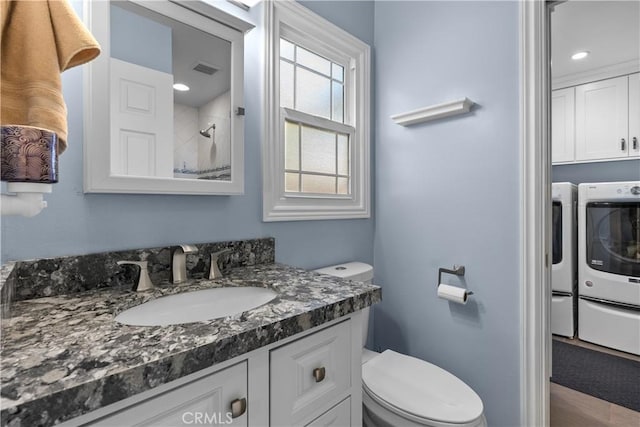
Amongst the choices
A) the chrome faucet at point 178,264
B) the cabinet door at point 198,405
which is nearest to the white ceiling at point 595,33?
the chrome faucet at point 178,264

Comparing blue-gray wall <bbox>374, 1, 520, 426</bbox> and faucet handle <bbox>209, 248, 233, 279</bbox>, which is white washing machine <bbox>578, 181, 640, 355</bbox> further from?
faucet handle <bbox>209, 248, 233, 279</bbox>

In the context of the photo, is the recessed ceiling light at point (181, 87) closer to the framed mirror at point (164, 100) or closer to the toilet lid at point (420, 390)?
the framed mirror at point (164, 100)

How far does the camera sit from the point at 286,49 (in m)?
1.52

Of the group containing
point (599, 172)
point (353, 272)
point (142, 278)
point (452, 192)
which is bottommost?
point (353, 272)

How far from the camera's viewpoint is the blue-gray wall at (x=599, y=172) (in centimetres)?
287

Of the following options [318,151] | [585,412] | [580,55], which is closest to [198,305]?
[318,151]

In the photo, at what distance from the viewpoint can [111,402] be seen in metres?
0.45

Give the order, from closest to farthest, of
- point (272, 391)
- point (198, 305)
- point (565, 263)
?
point (272, 391)
point (198, 305)
point (565, 263)

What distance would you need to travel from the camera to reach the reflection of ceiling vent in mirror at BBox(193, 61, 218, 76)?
43.9 inches

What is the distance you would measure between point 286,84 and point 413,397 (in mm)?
1468

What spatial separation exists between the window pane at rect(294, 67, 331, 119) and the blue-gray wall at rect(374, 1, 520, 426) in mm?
348

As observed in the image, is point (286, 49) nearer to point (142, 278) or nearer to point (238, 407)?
point (142, 278)

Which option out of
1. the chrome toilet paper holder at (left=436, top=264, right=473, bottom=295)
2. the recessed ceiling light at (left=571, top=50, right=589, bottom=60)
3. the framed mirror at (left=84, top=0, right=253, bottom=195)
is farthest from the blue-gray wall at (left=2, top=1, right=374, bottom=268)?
the recessed ceiling light at (left=571, top=50, right=589, bottom=60)

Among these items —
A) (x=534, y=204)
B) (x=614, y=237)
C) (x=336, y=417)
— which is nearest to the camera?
(x=336, y=417)
